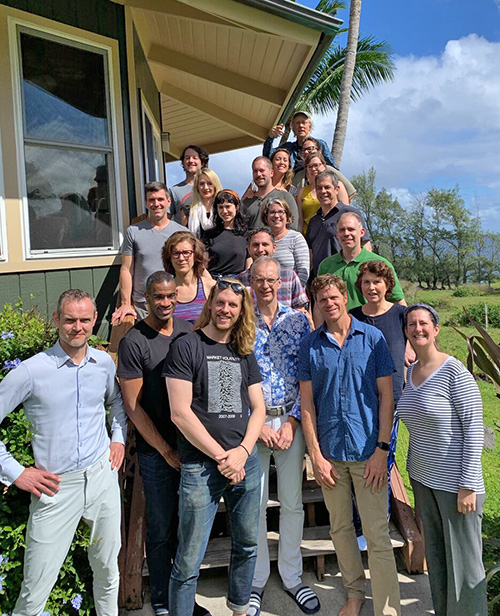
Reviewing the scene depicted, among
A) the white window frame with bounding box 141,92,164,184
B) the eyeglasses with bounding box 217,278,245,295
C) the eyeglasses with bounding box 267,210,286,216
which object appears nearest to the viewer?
the eyeglasses with bounding box 217,278,245,295

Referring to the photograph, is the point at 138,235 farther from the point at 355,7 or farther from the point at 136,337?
the point at 355,7

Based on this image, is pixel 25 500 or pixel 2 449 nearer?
pixel 2 449

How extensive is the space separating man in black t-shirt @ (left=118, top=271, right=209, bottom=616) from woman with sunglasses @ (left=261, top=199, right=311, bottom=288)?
1.23m

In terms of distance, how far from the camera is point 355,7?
11711 millimetres

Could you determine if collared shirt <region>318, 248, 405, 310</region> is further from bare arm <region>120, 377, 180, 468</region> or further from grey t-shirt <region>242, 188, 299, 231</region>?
bare arm <region>120, 377, 180, 468</region>

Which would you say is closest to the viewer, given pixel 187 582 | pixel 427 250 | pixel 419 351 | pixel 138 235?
pixel 187 582

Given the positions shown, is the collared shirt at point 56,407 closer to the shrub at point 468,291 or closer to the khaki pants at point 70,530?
the khaki pants at point 70,530

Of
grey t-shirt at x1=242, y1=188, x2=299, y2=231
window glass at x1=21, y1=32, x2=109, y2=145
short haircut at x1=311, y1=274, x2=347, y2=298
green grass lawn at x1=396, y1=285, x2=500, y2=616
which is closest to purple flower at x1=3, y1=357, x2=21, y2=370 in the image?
short haircut at x1=311, y1=274, x2=347, y2=298

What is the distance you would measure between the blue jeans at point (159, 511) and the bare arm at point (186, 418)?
0.35 m

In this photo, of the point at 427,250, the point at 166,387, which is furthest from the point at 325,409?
the point at 427,250

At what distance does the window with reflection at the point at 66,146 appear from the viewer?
385 centimetres

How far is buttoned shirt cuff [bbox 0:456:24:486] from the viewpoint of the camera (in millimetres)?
2201

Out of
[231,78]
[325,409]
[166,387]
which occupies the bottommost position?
[325,409]

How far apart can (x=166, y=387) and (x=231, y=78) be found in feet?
16.2
